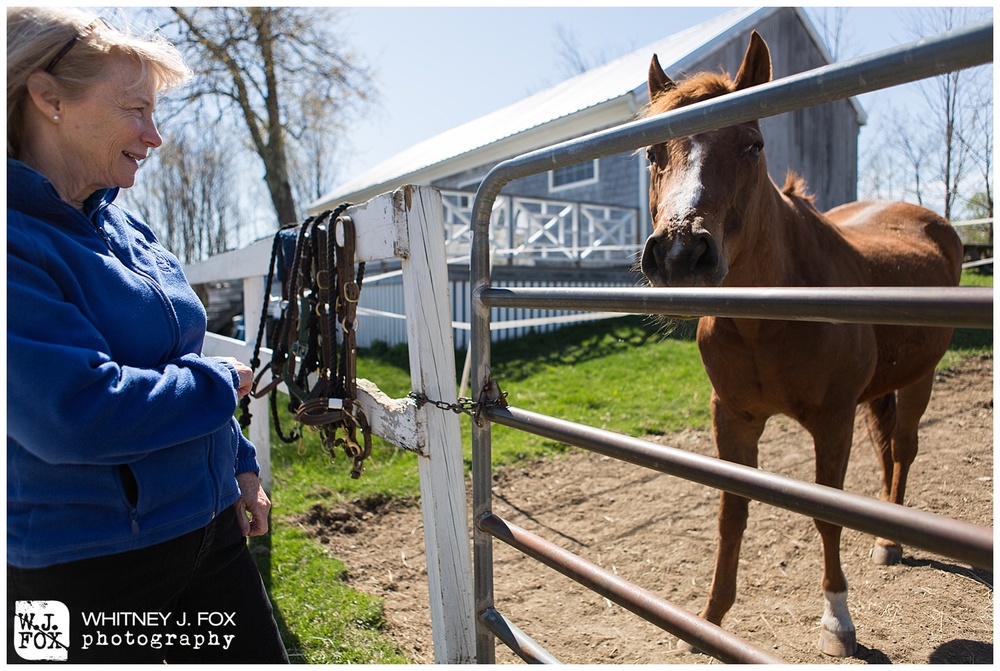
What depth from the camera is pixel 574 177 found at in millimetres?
13852

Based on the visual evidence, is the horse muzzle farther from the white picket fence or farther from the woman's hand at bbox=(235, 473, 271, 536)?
the woman's hand at bbox=(235, 473, 271, 536)

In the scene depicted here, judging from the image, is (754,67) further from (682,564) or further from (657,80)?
(682,564)

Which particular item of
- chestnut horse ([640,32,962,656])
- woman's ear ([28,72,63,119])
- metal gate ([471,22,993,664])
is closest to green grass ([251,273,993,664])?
chestnut horse ([640,32,962,656])

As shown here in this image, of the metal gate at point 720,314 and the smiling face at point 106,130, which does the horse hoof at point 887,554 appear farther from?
the smiling face at point 106,130

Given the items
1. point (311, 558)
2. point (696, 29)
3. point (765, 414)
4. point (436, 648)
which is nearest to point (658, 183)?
point (765, 414)

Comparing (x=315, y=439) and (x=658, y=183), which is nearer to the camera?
(x=658, y=183)

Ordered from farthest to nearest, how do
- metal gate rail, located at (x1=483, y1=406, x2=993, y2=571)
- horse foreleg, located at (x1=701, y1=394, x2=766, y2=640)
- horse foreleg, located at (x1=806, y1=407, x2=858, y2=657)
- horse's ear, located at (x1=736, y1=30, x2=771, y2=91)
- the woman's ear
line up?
1. horse foreleg, located at (x1=701, y1=394, x2=766, y2=640)
2. horse foreleg, located at (x1=806, y1=407, x2=858, y2=657)
3. horse's ear, located at (x1=736, y1=30, x2=771, y2=91)
4. the woman's ear
5. metal gate rail, located at (x1=483, y1=406, x2=993, y2=571)

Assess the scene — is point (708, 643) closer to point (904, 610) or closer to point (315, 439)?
point (904, 610)

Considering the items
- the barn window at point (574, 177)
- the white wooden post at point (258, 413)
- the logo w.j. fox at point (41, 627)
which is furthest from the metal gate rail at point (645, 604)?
the barn window at point (574, 177)

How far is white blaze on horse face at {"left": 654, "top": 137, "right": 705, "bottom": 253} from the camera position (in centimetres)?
174

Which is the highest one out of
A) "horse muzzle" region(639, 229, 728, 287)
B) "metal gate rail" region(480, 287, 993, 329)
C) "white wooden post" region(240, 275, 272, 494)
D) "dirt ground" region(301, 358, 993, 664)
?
"horse muzzle" region(639, 229, 728, 287)

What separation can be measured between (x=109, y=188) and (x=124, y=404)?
0.54m

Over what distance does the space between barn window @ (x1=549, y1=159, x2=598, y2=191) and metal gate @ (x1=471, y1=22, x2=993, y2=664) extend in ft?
39.1

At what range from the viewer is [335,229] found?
2170mm
